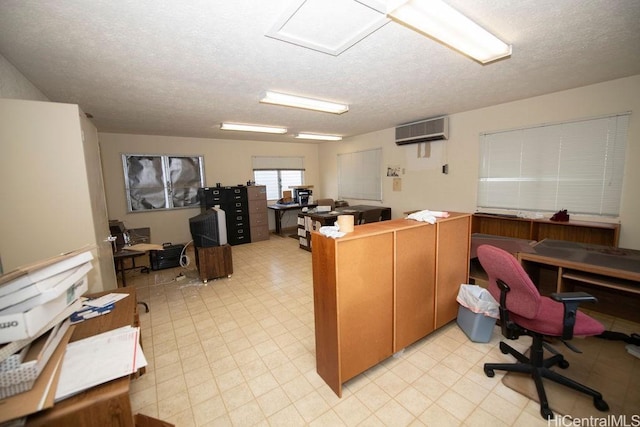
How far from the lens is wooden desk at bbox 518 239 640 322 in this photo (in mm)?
2226

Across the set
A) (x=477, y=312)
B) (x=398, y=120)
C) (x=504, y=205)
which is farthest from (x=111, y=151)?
(x=504, y=205)

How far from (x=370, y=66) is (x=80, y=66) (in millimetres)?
2734

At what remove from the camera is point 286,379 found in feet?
6.72

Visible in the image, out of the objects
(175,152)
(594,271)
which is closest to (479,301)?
(594,271)

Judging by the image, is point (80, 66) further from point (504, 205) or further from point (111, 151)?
point (504, 205)

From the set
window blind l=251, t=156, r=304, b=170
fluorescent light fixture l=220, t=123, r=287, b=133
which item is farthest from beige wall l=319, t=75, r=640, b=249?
fluorescent light fixture l=220, t=123, r=287, b=133

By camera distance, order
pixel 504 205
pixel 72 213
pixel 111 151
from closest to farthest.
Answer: pixel 72 213 < pixel 504 205 < pixel 111 151

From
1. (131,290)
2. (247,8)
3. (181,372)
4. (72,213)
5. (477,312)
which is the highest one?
(247,8)

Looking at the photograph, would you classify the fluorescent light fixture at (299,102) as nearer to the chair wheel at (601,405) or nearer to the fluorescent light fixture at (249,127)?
the fluorescent light fixture at (249,127)

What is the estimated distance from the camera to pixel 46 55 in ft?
6.96

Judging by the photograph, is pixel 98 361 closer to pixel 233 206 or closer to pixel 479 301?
pixel 479 301

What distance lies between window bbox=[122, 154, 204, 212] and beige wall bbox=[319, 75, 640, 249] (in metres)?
4.06

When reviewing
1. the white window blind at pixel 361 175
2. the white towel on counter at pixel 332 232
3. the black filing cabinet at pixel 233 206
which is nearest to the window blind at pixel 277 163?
the black filing cabinet at pixel 233 206

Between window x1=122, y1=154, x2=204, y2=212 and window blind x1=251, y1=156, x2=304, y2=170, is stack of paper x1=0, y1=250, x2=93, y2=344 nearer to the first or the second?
window x1=122, y1=154, x2=204, y2=212
